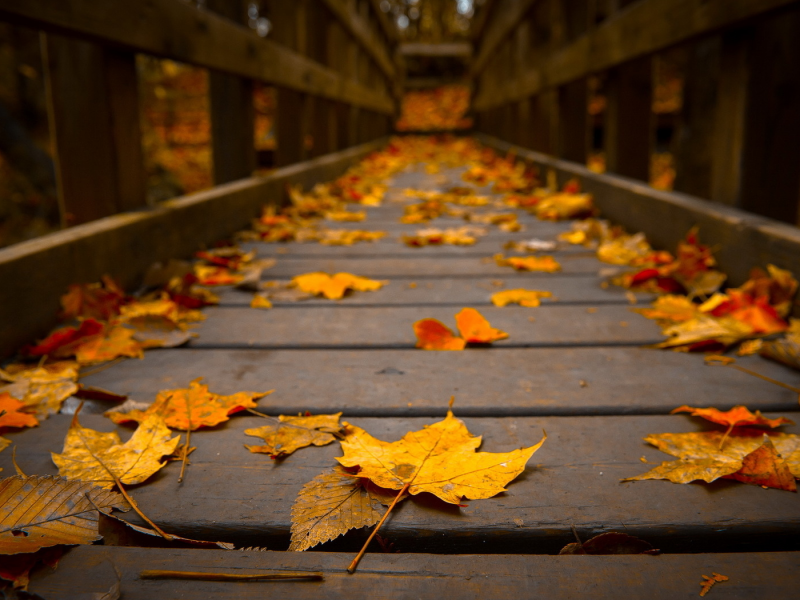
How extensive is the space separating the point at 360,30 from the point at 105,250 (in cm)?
543

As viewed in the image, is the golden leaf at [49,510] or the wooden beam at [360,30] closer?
the golden leaf at [49,510]

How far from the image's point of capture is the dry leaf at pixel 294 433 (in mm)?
839

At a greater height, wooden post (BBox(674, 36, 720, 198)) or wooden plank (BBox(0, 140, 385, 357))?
wooden post (BBox(674, 36, 720, 198))

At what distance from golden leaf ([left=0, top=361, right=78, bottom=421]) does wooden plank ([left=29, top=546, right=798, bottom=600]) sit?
0.43m

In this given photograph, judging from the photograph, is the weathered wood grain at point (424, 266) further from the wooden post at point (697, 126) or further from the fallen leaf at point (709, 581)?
the fallen leaf at point (709, 581)

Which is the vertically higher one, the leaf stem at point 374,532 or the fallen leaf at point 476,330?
the fallen leaf at point 476,330

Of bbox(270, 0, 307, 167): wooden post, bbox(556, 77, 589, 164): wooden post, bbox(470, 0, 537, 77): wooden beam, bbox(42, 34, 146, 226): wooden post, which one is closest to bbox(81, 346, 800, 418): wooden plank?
bbox(42, 34, 146, 226): wooden post

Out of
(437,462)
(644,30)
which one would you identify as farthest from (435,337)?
(644,30)

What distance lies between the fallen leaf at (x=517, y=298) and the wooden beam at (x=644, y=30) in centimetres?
80

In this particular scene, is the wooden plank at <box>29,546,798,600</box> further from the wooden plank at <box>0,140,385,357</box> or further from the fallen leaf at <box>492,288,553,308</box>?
the fallen leaf at <box>492,288,553,308</box>

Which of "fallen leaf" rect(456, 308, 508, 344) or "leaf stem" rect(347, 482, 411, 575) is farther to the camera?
"fallen leaf" rect(456, 308, 508, 344)

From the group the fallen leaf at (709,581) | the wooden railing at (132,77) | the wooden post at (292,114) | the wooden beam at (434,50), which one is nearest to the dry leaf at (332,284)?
the wooden railing at (132,77)

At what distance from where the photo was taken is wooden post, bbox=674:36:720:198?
7.63ft

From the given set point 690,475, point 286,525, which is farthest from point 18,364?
point 690,475
